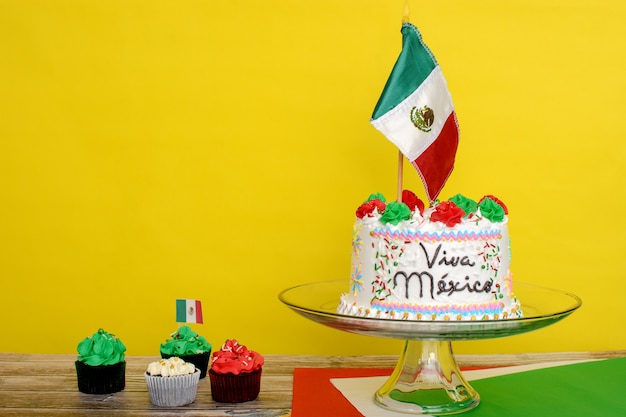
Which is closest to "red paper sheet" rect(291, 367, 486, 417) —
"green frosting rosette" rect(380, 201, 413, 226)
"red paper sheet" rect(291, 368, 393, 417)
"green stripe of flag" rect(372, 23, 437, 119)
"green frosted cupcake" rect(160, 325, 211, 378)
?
"red paper sheet" rect(291, 368, 393, 417)

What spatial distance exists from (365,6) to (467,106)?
1.31 ft

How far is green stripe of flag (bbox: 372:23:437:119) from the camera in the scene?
1.73 m

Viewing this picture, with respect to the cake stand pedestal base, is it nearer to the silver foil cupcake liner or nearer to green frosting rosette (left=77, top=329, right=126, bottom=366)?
the silver foil cupcake liner

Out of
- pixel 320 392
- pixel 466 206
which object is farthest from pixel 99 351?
pixel 466 206

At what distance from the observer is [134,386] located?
184 centimetres

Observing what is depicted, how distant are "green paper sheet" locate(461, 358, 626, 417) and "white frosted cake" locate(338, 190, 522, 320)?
0.64 feet

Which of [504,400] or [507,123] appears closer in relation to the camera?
[504,400]

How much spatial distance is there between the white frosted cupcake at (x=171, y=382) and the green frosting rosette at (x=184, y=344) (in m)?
0.15

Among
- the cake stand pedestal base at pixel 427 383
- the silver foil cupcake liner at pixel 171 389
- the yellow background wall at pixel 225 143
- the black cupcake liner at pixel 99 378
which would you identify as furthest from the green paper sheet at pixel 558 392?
the black cupcake liner at pixel 99 378

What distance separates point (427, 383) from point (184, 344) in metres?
0.59

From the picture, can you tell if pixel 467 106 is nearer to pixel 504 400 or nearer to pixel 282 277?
pixel 282 277

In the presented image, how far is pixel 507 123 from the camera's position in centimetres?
223

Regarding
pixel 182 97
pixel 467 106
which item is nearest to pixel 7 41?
pixel 182 97

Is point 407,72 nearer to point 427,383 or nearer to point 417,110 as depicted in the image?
point 417,110
